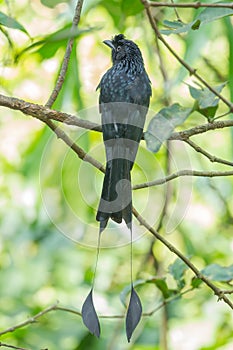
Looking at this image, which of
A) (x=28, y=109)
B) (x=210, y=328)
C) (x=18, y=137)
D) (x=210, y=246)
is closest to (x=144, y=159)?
(x=28, y=109)

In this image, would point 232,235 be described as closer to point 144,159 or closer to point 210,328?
point 210,328

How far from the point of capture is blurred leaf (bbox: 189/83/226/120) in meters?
1.94

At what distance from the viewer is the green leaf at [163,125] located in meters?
1.87

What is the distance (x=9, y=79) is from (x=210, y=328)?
1.88m

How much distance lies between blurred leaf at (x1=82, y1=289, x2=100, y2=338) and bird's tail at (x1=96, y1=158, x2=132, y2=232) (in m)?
0.19

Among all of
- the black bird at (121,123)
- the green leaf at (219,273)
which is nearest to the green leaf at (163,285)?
the green leaf at (219,273)

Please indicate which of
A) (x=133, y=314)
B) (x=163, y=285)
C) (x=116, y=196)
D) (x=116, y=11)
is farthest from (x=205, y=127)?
(x=116, y=11)

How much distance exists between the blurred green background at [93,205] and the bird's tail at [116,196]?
0.45m

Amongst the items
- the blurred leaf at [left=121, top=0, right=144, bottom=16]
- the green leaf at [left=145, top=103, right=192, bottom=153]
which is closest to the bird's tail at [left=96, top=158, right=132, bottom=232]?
the green leaf at [left=145, top=103, right=192, bottom=153]

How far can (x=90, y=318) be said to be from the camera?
1578mm

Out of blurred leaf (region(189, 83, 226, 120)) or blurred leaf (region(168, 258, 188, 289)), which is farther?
blurred leaf (region(168, 258, 188, 289))

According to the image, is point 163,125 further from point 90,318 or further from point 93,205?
point 93,205

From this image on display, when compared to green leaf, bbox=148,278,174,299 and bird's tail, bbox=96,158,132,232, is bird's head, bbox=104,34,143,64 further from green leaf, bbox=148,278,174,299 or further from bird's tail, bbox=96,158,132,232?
green leaf, bbox=148,278,174,299

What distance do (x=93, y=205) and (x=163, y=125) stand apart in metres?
0.87
